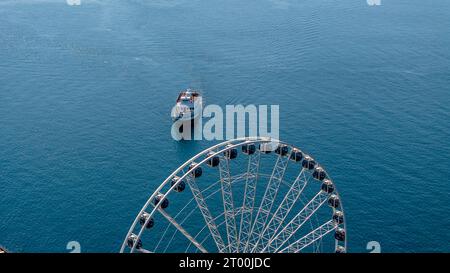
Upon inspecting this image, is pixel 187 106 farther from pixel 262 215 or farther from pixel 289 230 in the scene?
pixel 289 230

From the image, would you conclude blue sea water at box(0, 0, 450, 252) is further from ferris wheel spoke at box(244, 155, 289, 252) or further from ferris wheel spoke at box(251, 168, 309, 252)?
ferris wheel spoke at box(244, 155, 289, 252)

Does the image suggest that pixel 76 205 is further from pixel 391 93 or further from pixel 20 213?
pixel 391 93

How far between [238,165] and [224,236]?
90.5ft

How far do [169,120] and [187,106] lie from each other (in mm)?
6267

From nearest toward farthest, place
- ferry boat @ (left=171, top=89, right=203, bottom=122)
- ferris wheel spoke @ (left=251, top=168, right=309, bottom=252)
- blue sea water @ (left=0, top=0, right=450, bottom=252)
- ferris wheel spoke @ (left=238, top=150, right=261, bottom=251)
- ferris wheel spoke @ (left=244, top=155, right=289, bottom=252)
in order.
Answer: ferris wheel spoke @ (left=238, top=150, right=261, bottom=251) < ferris wheel spoke @ (left=244, top=155, right=289, bottom=252) < ferris wheel spoke @ (left=251, top=168, right=309, bottom=252) < blue sea water @ (left=0, top=0, right=450, bottom=252) < ferry boat @ (left=171, top=89, right=203, bottom=122)

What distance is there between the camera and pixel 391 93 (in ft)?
523

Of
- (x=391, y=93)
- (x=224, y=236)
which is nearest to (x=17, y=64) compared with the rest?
(x=224, y=236)

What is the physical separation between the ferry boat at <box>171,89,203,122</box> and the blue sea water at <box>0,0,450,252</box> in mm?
3888

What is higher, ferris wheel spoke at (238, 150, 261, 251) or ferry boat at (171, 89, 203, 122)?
ferry boat at (171, 89, 203, 122)

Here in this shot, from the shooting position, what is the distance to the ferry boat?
471 ft

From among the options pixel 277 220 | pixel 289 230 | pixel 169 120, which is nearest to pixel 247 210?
pixel 289 230

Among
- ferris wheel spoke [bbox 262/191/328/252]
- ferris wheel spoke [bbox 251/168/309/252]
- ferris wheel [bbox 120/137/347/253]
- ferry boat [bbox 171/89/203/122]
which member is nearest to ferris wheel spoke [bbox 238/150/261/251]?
ferris wheel [bbox 120/137/347/253]

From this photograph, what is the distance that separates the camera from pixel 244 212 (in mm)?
94500

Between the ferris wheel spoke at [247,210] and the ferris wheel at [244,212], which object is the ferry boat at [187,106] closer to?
the ferris wheel at [244,212]
